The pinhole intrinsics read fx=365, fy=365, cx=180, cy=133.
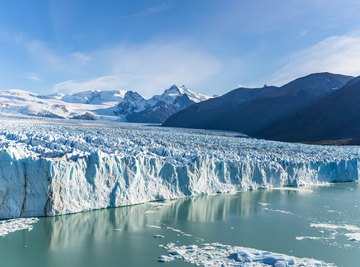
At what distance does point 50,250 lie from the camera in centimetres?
1073

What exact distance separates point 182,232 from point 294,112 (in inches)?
2848

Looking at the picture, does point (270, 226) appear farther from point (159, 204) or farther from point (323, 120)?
point (323, 120)

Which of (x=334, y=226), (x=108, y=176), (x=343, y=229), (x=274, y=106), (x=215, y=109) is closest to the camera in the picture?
(x=343, y=229)

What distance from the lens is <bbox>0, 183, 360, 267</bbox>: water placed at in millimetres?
10281

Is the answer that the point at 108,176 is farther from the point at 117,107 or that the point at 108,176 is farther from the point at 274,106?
the point at 117,107

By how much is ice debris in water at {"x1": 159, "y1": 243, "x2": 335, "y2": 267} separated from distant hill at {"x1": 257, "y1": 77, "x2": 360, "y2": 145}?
47775mm

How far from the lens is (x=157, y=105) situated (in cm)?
15338

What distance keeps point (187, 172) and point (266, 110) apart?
72.0m

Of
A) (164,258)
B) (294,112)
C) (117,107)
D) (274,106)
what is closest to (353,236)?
(164,258)

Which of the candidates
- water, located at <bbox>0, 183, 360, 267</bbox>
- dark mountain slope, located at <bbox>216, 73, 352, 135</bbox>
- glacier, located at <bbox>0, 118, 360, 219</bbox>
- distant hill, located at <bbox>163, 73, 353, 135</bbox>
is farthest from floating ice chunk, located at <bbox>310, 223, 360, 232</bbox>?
dark mountain slope, located at <bbox>216, 73, 352, 135</bbox>

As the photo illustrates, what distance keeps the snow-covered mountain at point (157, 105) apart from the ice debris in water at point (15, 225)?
126129 millimetres

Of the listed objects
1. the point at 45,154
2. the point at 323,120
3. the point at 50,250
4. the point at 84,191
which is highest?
the point at 323,120

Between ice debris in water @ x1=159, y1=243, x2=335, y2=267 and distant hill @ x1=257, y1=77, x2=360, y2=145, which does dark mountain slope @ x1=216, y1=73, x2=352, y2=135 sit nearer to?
distant hill @ x1=257, y1=77, x2=360, y2=145

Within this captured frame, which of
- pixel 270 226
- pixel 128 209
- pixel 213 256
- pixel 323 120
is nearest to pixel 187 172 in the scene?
pixel 128 209
